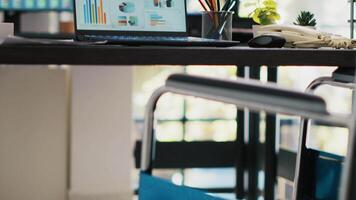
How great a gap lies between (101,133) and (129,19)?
5.56 ft

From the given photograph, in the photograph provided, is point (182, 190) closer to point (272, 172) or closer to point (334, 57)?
point (334, 57)

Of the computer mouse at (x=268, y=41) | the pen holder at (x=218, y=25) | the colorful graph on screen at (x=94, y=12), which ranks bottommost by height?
the computer mouse at (x=268, y=41)

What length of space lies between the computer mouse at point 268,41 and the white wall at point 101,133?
5.91ft

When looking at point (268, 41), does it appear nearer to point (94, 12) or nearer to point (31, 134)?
point (94, 12)


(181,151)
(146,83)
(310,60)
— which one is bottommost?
(181,151)

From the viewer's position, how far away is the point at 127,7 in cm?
170

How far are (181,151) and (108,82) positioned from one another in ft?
2.21

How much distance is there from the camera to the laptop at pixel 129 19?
1.65 m

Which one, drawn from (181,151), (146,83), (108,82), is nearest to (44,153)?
(108,82)

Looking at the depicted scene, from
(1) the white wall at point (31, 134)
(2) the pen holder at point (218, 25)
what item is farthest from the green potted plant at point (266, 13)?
(1) the white wall at point (31, 134)

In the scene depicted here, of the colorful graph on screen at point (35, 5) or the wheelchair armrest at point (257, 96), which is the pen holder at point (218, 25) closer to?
the wheelchair armrest at point (257, 96)

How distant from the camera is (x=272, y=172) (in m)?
3.18

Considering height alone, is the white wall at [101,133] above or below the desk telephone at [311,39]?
below

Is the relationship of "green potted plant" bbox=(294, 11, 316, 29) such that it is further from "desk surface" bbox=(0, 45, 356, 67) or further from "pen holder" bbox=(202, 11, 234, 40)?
"desk surface" bbox=(0, 45, 356, 67)
